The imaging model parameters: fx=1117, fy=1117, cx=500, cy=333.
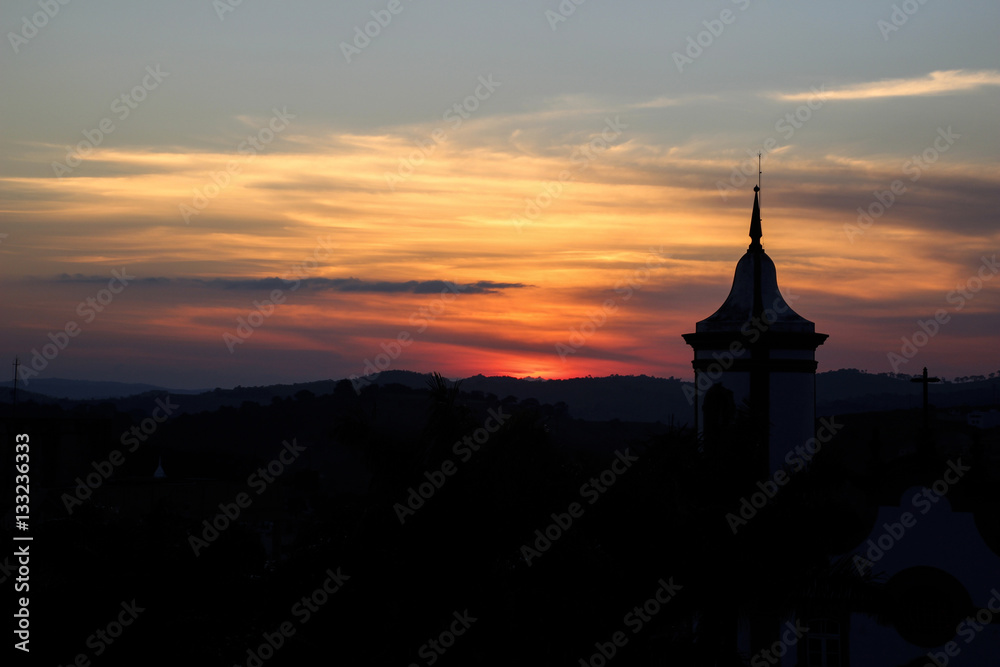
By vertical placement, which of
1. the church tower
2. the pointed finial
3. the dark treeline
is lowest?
the dark treeline

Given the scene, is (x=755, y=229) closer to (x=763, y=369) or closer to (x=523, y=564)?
(x=763, y=369)

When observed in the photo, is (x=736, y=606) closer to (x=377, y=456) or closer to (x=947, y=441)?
(x=377, y=456)

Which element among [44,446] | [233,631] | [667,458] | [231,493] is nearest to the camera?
[667,458]

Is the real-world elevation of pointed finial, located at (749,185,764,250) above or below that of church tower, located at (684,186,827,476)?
above

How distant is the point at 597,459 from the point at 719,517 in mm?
4038

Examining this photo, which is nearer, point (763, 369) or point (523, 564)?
point (523, 564)

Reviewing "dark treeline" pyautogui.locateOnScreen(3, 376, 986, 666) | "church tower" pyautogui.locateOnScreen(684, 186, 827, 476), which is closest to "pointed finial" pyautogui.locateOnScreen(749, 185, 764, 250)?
"church tower" pyautogui.locateOnScreen(684, 186, 827, 476)

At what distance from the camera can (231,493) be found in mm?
60625

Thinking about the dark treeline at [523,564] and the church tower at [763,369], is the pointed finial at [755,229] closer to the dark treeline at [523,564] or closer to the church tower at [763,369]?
the church tower at [763,369]

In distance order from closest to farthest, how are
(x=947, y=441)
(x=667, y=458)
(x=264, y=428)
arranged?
(x=667, y=458), (x=947, y=441), (x=264, y=428)

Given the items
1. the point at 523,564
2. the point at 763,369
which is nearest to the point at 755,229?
the point at 763,369

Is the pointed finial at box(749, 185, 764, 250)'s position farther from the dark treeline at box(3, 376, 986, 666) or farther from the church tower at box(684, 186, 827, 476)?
the dark treeline at box(3, 376, 986, 666)

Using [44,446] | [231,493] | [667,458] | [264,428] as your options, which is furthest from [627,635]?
[264,428]

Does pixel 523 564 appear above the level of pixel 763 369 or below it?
below
